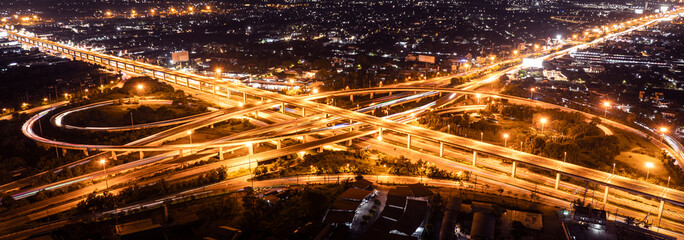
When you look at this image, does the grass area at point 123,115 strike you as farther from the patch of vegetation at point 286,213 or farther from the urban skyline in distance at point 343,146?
the patch of vegetation at point 286,213

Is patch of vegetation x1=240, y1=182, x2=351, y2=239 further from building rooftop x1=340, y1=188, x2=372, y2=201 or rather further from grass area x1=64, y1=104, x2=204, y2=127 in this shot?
grass area x1=64, y1=104, x2=204, y2=127

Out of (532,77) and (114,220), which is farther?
(532,77)

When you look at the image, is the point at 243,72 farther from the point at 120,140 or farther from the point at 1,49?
the point at 1,49

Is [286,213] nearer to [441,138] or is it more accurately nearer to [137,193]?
[137,193]

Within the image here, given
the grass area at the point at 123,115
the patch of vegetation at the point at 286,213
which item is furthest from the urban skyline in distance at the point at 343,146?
the grass area at the point at 123,115

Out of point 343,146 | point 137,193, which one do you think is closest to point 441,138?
point 343,146

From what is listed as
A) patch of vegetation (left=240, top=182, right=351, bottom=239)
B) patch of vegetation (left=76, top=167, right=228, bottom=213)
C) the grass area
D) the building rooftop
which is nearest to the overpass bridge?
the grass area

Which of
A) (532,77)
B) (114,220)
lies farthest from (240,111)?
(532,77)

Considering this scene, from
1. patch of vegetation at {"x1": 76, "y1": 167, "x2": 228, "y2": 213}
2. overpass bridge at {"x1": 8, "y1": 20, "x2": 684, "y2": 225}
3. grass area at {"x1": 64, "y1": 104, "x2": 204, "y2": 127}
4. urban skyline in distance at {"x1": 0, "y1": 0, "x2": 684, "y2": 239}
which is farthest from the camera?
grass area at {"x1": 64, "y1": 104, "x2": 204, "y2": 127}
